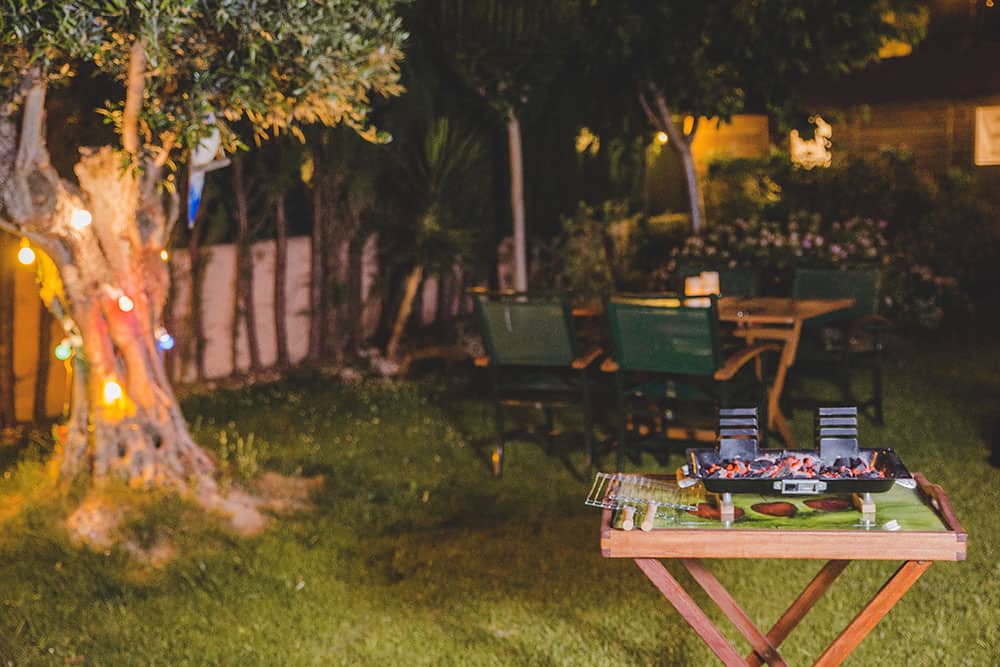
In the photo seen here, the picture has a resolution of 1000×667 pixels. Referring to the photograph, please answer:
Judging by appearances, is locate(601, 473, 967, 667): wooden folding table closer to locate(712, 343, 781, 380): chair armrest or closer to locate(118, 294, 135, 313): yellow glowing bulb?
locate(712, 343, 781, 380): chair armrest

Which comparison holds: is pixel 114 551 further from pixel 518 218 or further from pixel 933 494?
pixel 518 218

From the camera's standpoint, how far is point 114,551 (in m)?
5.14

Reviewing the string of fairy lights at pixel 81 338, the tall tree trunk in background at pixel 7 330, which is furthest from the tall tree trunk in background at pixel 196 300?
the string of fairy lights at pixel 81 338

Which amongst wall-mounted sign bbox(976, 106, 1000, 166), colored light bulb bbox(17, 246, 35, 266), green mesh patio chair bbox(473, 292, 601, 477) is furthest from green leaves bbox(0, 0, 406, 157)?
wall-mounted sign bbox(976, 106, 1000, 166)

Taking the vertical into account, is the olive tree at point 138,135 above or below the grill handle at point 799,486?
above

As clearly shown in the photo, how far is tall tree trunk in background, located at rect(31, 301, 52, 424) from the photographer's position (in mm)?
7547

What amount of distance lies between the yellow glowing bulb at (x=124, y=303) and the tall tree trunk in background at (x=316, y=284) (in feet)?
13.0

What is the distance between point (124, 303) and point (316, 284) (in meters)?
4.04

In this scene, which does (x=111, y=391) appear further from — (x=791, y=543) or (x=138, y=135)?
(x=791, y=543)

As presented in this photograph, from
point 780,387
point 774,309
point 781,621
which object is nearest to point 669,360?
point 774,309

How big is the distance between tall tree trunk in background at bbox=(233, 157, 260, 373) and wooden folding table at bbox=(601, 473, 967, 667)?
5.99 metres

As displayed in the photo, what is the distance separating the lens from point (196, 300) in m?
8.55

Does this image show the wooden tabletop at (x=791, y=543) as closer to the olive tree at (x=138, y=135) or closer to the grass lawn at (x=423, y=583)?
the grass lawn at (x=423, y=583)

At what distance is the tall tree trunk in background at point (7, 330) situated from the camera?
7.27 meters
